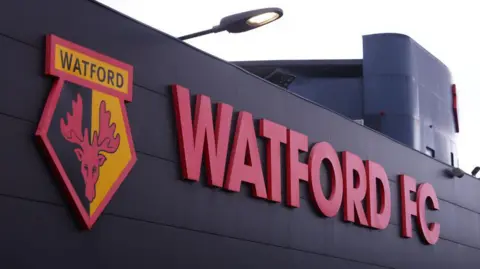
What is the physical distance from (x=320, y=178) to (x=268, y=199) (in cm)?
173

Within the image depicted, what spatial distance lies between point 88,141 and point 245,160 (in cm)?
367

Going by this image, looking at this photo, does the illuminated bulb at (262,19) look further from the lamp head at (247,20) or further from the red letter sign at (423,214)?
the red letter sign at (423,214)

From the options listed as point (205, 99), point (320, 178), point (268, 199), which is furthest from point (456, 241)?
point (205, 99)

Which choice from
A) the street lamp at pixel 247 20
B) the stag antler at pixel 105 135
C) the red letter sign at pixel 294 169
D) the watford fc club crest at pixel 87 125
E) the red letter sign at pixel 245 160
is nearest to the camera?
the watford fc club crest at pixel 87 125

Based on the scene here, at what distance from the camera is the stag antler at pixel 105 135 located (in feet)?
40.4

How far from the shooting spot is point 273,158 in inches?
619

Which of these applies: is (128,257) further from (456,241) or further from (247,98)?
(456,241)

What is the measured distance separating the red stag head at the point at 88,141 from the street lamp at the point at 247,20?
10.0 feet

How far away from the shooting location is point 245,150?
15.1 m

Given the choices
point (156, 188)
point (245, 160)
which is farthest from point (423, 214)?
point (156, 188)

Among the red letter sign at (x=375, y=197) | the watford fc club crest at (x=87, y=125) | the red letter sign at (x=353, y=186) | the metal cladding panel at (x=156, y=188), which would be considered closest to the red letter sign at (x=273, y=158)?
the metal cladding panel at (x=156, y=188)

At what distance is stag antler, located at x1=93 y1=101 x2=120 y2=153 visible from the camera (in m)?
12.3

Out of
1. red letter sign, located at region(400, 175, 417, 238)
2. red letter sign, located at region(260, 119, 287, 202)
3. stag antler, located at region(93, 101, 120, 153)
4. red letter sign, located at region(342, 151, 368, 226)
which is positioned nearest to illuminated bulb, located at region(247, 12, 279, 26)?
red letter sign, located at region(260, 119, 287, 202)

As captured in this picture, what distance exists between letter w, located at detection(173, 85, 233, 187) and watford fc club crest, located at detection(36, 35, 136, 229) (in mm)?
1087
